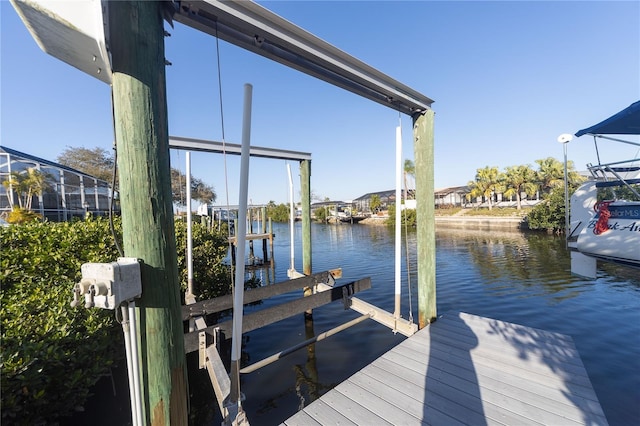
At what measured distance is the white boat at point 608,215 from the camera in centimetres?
629

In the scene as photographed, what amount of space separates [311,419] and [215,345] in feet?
4.72

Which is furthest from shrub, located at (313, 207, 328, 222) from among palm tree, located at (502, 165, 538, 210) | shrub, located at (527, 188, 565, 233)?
shrub, located at (527, 188, 565, 233)

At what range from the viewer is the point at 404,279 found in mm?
11836

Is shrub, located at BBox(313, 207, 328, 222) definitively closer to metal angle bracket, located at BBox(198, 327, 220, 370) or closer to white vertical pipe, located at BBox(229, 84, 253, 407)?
metal angle bracket, located at BBox(198, 327, 220, 370)

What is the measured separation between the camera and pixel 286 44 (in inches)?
100

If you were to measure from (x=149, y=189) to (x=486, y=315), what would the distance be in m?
8.75

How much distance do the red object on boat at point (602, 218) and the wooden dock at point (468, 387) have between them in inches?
198

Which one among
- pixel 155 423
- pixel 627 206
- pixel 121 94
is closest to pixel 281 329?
pixel 155 423

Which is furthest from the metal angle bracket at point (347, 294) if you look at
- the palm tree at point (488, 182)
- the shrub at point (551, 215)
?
the palm tree at point (488, 182)

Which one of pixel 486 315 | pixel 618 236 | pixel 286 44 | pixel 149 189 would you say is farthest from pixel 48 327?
pixel 618 236

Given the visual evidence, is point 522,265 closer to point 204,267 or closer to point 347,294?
point 347,294

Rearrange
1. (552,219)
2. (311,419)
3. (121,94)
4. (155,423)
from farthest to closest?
1. (552,219)
2. (311,419)
3. (155,423)
4. (121,94)

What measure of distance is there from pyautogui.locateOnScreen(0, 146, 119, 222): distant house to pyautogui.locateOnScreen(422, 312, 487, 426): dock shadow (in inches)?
721

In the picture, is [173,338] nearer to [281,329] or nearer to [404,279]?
[281,329]
